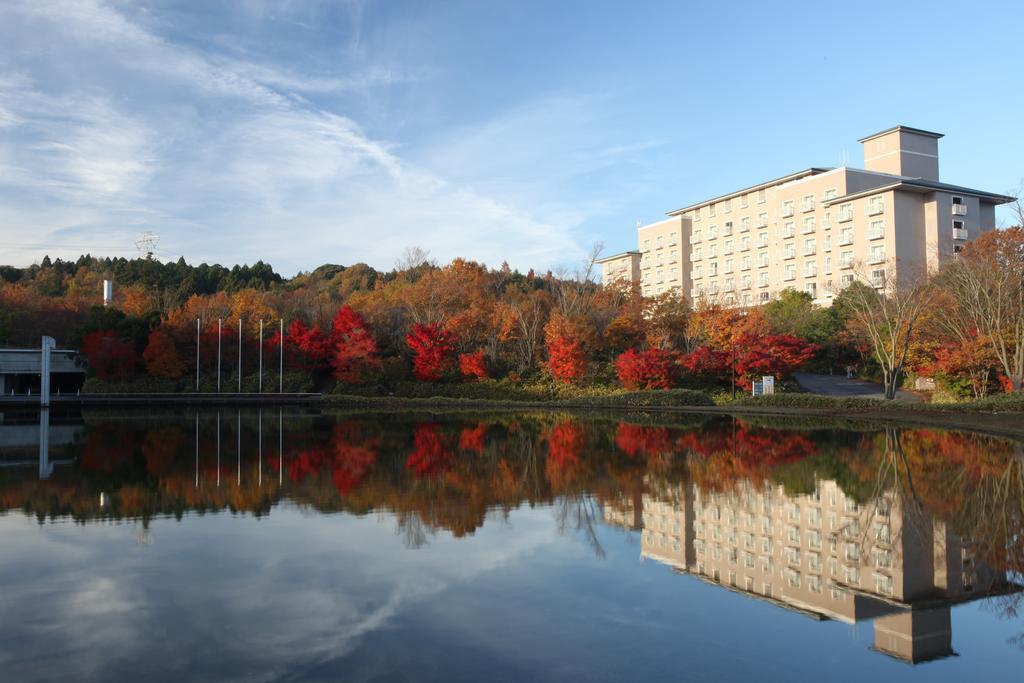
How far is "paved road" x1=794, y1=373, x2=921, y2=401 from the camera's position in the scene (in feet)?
118

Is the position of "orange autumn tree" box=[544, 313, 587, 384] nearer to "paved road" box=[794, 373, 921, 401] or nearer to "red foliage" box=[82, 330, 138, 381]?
"paved road" box=[794, 373, 921, 401]

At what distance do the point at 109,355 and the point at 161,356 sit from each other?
8.11ft

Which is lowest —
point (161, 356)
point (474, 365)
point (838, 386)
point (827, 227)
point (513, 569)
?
point (513, 569)

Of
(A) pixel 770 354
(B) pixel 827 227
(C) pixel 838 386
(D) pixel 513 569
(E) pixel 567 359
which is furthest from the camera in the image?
(B) pixel 827 227

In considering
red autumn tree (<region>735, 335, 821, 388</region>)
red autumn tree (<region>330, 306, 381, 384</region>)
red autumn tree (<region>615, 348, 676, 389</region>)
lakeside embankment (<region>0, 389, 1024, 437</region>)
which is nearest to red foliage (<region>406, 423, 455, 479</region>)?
lakeside embankment (<region>0, 389, 1024, 437</region>)

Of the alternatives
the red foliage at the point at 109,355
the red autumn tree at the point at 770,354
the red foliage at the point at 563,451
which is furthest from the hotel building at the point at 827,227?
the red foliage at the point at 109,355

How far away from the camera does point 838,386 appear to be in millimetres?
38031

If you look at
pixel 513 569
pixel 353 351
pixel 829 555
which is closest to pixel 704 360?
pixel 353 351

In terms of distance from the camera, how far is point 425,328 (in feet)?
122

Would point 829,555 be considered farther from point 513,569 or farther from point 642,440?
point 642,440

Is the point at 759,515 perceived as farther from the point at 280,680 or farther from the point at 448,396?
the point at 448,396

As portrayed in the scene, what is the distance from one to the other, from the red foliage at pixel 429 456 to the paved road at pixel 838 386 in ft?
76.5

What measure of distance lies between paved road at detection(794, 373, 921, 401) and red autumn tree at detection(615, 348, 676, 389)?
8054 mm

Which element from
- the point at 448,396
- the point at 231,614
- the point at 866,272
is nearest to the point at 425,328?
the point at 448,396
